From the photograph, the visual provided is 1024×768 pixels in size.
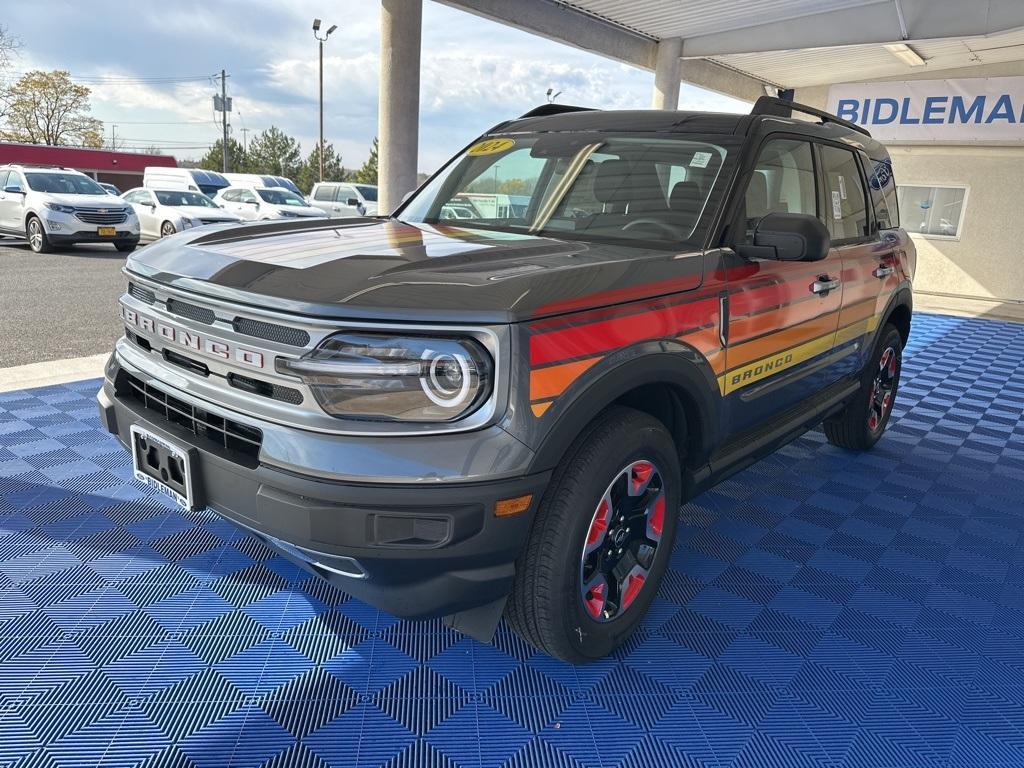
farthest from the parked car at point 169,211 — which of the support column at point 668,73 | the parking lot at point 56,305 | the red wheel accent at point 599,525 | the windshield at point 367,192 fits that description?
the red wheel accent at point 599,525

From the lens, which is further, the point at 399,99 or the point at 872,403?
the point at 399,99

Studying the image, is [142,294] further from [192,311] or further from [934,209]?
[934,209]

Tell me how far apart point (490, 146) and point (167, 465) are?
2.16 metres

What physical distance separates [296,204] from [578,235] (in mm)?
16669

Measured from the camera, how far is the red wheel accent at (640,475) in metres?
2.28

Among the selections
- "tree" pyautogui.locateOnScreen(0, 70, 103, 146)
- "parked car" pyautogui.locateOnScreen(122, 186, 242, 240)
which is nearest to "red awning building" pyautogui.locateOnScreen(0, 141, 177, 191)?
"tree" pyautogui.locateOnScreen(0, 70, 103, 146)

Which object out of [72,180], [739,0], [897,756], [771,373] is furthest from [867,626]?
[72,180]

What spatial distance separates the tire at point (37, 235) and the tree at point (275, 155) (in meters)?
54.6

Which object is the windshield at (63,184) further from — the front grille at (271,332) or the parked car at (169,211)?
the front grille at (271,332)

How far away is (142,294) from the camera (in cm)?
239

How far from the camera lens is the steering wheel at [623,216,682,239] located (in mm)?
2633

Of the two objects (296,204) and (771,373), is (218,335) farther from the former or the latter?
(296,204)

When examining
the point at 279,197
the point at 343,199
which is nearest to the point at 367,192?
the point at 343,199

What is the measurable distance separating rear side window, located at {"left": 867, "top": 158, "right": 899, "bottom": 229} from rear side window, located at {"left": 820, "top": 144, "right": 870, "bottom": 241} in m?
0.19
